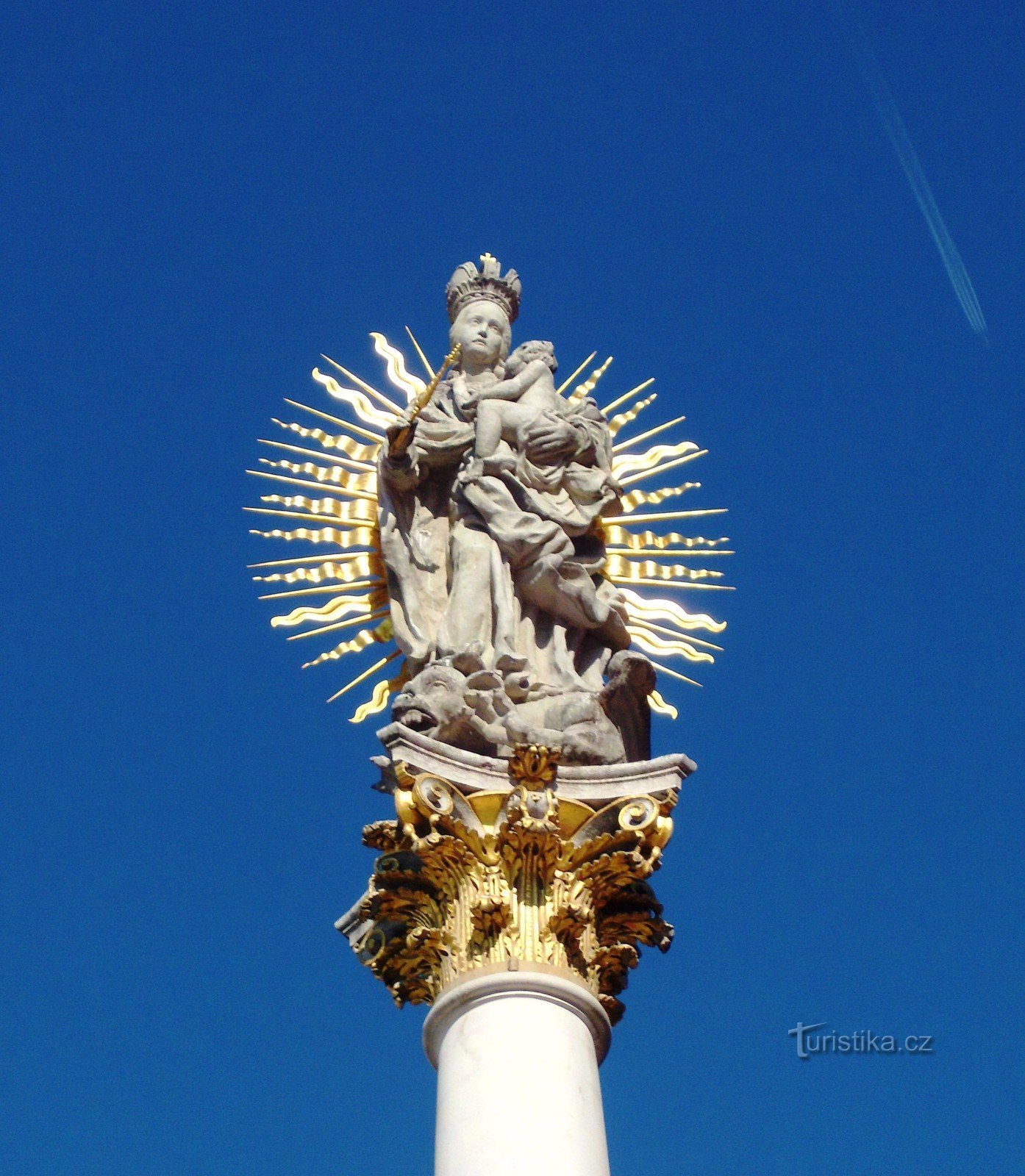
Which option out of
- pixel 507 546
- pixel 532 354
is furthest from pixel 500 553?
pixel 532 354

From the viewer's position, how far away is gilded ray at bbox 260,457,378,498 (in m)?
17.7

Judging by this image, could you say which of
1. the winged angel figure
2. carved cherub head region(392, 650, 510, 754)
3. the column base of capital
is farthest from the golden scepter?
the column base of capital

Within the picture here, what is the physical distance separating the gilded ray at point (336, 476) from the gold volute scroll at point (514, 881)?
4015 millimetres

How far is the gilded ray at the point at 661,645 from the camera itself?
17.2m

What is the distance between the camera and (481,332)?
1862 cm

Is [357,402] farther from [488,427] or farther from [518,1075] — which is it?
[518,1075]

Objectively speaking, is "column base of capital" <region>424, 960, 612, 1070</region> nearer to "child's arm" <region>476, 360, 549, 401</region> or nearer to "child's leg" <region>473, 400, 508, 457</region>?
"child's leg" <region>473, 400, 508, 457</region>

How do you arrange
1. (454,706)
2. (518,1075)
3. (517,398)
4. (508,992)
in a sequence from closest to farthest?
(518,1075)
(508,992)
(454,706)
(517,398)

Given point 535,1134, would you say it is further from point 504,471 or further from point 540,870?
point 504,471

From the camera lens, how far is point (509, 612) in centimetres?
1611

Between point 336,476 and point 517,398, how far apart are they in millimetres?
1738

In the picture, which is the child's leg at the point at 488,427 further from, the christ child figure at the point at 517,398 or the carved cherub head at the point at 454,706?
the carved cherub head at the point at 454,706

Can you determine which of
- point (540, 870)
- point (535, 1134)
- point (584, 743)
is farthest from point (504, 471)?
point (535, 1134)

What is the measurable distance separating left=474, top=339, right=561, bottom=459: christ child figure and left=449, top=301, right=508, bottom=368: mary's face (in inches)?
8.2
